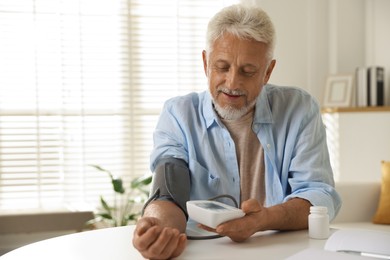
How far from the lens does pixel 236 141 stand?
179cm

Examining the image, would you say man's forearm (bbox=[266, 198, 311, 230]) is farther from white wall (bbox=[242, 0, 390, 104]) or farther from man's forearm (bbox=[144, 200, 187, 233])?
white wall (bbox=[242, 0, 390, 104])

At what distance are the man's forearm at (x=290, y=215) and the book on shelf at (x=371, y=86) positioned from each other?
2.47 meters

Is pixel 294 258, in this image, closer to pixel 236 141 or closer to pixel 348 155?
pixel 236 141

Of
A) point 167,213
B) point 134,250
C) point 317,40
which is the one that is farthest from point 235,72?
point 317,40

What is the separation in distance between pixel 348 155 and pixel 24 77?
91.4 inches

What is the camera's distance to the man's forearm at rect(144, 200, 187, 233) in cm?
141

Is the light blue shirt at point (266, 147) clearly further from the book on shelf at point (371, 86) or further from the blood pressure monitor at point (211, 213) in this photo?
the book on shelf at point (371, 86)

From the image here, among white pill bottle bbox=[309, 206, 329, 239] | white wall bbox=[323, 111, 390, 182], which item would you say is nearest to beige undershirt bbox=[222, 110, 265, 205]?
white pill bottle bbox=[309, 206, 329, 239]

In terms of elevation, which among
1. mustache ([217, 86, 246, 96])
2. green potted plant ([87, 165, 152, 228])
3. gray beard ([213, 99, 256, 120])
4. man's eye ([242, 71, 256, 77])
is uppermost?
man's eye ([242, 71, 256, 77])

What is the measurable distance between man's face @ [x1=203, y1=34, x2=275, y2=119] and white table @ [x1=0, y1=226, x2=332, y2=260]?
44cm

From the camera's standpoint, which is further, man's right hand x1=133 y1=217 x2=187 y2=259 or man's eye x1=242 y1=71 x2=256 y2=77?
man's eye x1=242 y1=71 x2=256 y2=77

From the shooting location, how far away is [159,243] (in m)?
1.15

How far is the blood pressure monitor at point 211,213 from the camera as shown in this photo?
4.15 feet

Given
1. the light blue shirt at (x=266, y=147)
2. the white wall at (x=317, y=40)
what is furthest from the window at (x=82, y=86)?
the light blue shirt at (x=266, y=147)
